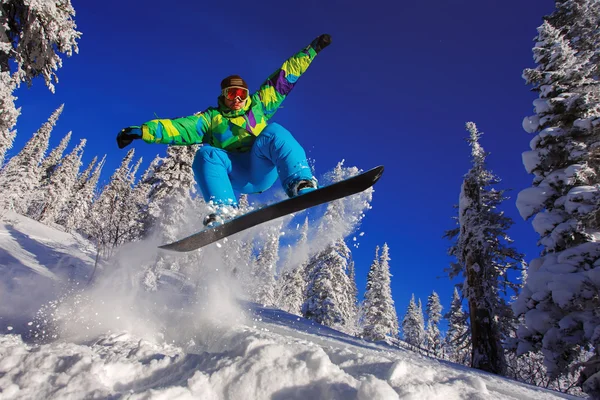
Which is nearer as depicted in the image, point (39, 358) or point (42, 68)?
point (39, 358)

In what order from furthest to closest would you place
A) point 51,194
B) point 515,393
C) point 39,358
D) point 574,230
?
1. point 51,194
2. point 574,230
3. point 515,393
4. point 39,358

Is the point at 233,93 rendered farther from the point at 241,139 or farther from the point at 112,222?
the point at 112,222

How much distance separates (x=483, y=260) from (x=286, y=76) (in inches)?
406

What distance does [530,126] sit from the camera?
371 inches

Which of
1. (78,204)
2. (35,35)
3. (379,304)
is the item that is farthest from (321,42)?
(78,204)

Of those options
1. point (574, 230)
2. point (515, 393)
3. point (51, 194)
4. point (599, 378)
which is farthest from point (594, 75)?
point (51, 194)

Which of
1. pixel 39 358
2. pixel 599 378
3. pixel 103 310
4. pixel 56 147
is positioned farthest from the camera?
pixel 56 147

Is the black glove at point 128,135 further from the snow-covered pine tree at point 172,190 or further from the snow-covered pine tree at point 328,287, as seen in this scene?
the snow-covered pine tree at point 328,287

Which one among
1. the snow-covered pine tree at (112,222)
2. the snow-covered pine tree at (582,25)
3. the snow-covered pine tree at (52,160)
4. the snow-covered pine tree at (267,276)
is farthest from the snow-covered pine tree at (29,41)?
the snow-covered pine tree at (52,160)

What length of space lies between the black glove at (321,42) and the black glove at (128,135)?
2.98 meters

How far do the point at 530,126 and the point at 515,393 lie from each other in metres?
8.97

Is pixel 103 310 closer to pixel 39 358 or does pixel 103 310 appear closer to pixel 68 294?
pixel 68 294

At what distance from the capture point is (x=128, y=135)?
4.21 meters

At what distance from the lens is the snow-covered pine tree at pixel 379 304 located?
2605cm
